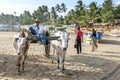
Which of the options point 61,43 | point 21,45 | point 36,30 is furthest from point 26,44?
point 36,30

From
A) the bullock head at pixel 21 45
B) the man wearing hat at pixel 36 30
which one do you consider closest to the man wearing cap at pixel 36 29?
the man wearing hat at pixel 36 30

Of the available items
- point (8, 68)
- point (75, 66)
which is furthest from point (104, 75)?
point (8, 68)

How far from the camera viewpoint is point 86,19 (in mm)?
72375

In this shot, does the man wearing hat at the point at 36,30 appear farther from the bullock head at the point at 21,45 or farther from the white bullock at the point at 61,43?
the bullock head at the point at 21,45

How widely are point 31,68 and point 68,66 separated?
180cm

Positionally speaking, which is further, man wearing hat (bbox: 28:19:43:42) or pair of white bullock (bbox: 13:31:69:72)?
man wearing hat (bbox: 28:19:43:42)

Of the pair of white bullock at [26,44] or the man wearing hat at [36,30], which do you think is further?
the man wearing hat at [36,30]

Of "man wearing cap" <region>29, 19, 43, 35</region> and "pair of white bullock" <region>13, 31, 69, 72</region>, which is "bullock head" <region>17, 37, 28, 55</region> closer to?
"pair of white bullock" <region>13, 31, 69, 72</region>

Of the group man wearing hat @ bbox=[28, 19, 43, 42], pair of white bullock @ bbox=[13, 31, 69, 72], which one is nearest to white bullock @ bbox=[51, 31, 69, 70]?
pair of white bullock @ bbox=[13, 31, 69, 72]

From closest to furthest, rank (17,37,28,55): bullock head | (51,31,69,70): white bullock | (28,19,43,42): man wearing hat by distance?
(51,31,69,70): white bullock → (17,37,28,55): bullock head → (28,19,43,42): man wearing hat


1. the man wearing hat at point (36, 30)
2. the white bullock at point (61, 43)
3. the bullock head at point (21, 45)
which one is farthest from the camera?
the man wearing hat at point (36, 30)

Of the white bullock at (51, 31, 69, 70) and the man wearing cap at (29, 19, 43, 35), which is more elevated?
the man wearing cap at (29, 19, 43, 35)

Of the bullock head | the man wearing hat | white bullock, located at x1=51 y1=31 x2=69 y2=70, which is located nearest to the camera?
white bullock, located at x1=51 y1=31 x2=69 y2=70

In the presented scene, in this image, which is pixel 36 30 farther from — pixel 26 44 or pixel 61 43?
pixel 61 43
